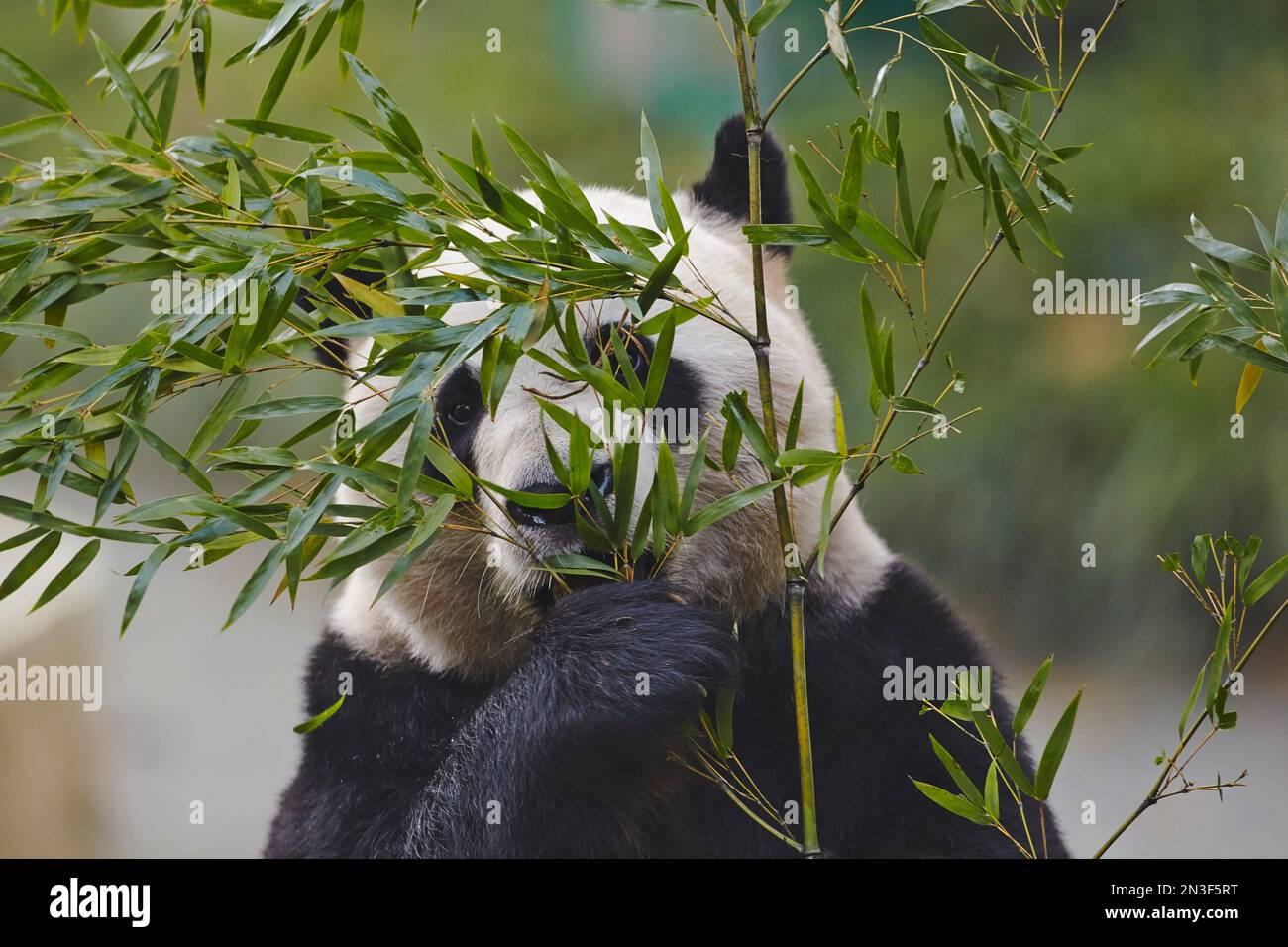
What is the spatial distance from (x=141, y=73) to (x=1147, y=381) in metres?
2.94

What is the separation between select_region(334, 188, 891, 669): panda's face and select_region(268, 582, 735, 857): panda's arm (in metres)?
0.19

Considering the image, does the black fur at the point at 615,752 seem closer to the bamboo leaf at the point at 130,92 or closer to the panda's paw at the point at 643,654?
the panda's paw at the point at 643,654

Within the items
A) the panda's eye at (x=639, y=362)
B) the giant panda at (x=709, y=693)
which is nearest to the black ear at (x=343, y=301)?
the giant panda at (x=709, y=693)

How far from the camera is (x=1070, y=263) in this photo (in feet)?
10.00

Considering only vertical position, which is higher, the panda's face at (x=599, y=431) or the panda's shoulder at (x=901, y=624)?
the panda's face at (x=599, y=431)

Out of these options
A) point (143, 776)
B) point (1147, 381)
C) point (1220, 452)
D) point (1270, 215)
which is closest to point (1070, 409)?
point (1147, 381)

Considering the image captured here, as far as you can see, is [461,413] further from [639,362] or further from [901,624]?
[901,624]

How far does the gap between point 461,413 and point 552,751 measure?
786 mm

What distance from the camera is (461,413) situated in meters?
2.49

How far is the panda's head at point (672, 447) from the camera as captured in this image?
2.37 m

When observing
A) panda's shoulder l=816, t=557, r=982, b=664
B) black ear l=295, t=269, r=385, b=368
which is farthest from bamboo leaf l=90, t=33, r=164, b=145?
panda's shoulder l=816, t=557, r=982, b=664

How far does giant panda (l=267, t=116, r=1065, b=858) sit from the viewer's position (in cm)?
229

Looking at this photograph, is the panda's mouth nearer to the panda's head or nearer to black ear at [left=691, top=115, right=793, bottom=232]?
the panda's head

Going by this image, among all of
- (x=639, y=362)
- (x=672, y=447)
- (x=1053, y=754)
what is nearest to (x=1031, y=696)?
(x=1053, y=754)
